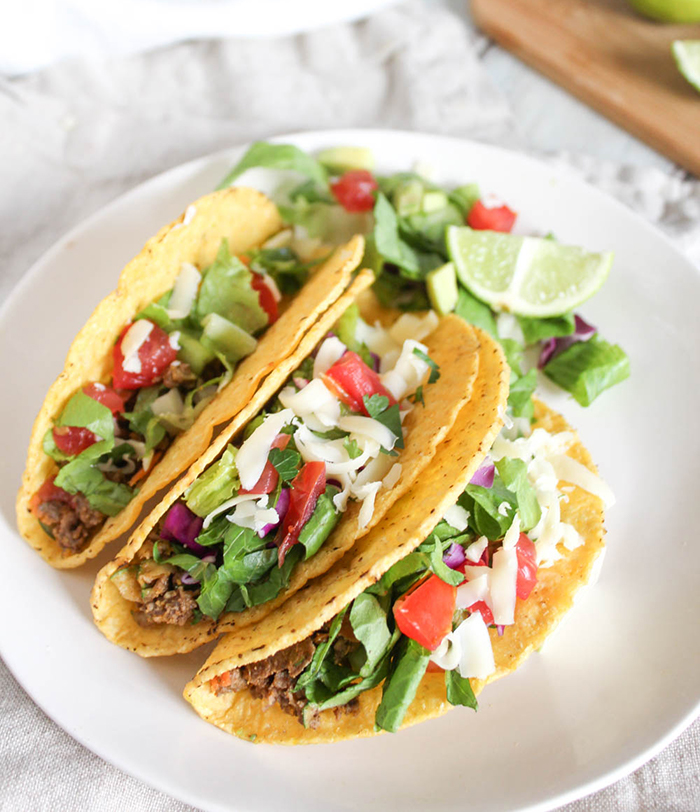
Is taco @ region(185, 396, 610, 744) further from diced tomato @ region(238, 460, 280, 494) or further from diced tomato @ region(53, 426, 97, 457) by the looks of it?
diced tomato @ region(53, 426, 97, 457)

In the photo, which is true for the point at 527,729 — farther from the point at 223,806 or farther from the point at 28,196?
the point at 28,196

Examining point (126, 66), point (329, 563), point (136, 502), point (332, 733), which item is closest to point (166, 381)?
point (136, 502)

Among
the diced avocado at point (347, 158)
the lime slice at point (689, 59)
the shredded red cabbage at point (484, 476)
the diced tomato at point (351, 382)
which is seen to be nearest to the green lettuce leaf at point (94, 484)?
the diced tomato at point (351, 382)

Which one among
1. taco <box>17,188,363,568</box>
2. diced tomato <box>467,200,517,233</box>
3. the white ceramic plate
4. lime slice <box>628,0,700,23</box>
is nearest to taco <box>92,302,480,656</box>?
taco <box>17,188,363,568</box>

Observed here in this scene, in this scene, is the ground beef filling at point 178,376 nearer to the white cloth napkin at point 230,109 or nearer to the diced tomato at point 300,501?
the diced tomato at point 300,501

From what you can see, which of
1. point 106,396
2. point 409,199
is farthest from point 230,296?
point 409,199

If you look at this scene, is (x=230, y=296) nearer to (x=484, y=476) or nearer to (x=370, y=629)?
(x=484, y=476)

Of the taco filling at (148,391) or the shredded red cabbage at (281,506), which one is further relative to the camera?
the taco filling at (148,391)
